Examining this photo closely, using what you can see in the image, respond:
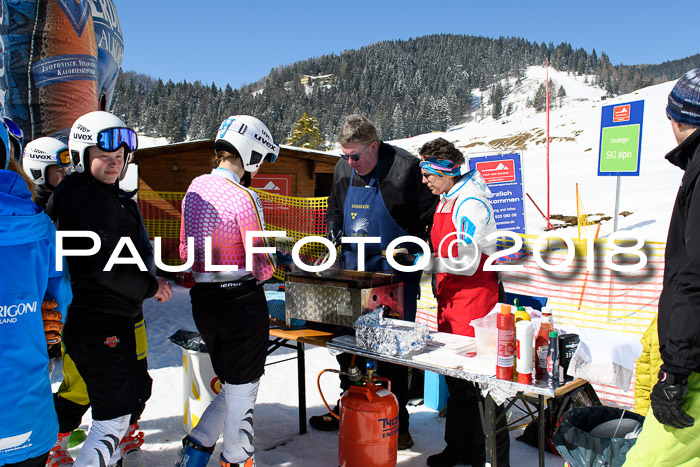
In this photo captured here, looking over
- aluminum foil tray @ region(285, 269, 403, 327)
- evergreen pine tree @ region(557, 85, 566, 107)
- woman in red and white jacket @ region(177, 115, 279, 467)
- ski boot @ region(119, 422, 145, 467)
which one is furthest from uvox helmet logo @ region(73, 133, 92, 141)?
evergreen pine tree @ region(557, 85, 566, 107)

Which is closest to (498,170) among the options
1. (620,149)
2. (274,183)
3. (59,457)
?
(620,149)

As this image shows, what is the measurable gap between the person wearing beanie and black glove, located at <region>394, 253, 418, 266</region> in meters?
1.81

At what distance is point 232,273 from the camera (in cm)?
292

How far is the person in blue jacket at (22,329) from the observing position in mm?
1799

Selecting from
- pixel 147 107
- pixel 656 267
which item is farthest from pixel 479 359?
pixel 147 107

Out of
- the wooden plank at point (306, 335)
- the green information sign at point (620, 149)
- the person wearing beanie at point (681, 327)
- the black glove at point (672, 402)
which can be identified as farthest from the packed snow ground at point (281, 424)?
the green information sign at point (620, 149)

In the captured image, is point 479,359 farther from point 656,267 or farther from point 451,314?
point 656,267

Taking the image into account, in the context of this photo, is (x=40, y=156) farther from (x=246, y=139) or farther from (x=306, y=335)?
(x=306, y=335)

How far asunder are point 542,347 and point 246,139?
6.53 ft

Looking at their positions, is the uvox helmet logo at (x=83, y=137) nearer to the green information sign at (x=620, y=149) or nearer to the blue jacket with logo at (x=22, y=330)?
the blue jacket with logo at (x=22, y=330)

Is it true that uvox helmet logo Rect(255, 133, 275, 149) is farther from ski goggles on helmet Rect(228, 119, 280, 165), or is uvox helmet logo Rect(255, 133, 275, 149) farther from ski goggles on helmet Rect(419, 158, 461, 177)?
ski goggles on helmet Rect(419, 158, 461, 177)

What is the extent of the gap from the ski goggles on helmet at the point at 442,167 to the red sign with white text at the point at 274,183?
934 cm

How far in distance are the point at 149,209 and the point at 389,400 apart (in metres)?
10.1

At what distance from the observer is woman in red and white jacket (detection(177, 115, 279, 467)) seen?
288 cm
